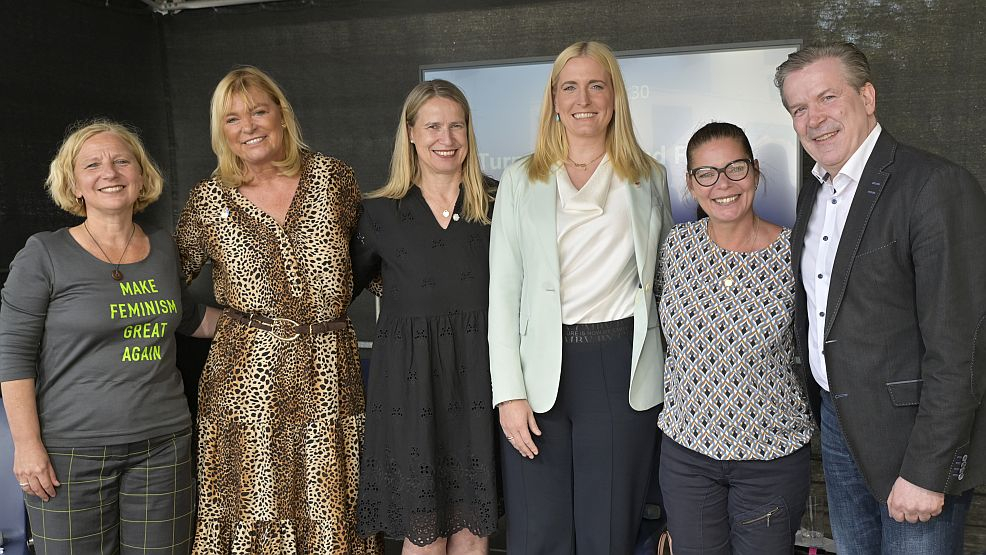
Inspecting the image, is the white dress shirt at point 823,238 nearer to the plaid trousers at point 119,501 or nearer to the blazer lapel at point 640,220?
the blazer lapel at point 640,220

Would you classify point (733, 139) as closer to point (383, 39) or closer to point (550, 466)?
point (550, 466)

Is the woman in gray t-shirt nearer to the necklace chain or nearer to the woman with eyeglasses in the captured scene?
the necklace chain

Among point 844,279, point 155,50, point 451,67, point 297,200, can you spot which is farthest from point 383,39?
point 844,279

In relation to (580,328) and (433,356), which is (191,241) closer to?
(433,356)

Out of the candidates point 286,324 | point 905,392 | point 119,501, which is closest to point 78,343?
point 119,501

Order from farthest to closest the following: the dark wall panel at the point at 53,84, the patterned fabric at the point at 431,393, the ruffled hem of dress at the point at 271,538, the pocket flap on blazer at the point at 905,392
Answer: the dark wall panel at the point at 53,84 → the ruffled hem of dress at the point at 271,538 → the patterned fabric at the point at 431,393 → the pocket flap on blazer at the point at 905,392

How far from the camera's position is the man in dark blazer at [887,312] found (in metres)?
1.65

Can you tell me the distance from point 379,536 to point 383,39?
356cm

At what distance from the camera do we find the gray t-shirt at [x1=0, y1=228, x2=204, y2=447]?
2230mm

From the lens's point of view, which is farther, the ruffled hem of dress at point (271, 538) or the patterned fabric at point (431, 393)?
the ruffled hem of dress at point (271, 538)

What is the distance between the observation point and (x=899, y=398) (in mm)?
1758

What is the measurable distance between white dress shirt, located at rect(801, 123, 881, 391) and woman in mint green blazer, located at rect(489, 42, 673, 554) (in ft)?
1.43

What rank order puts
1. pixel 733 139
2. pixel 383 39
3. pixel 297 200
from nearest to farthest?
pixel 733 139
pixel 297 200
pixel 383 39

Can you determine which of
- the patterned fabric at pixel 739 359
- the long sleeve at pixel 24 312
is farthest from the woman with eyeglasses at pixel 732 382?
the long sleeve at pixel 24 312
